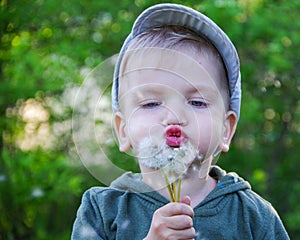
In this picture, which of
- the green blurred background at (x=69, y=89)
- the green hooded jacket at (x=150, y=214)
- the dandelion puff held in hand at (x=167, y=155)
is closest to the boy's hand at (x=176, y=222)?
the dandelion puff held in hand at (x=167, y=155)

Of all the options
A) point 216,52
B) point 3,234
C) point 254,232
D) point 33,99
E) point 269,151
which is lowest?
point 269,151

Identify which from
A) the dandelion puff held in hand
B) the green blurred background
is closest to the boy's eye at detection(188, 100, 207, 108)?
the dandelion puff held in hand

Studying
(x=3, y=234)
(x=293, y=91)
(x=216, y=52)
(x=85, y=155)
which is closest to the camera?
(x=216, y=52)

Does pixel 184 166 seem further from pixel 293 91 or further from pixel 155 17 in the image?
pixel 293 91

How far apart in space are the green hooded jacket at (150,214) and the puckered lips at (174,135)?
10.5 inches

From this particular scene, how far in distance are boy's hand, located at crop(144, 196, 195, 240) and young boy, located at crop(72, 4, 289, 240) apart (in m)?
0.06

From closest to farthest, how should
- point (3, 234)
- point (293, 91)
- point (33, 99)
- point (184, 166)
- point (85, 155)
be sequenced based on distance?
point (184, 166)
point (85, 155)
point (3, 234)
point (33, 99)
point (293, 91)

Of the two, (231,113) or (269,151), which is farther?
(269,151)

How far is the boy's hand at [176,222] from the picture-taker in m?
1.76

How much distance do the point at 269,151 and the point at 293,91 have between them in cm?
59

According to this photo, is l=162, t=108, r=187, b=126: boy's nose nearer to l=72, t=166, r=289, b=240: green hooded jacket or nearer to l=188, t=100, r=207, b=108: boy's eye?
l=188, t=100, r=207, b=108: boy's eye

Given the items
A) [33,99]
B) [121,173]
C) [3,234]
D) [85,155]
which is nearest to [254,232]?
[121,173]

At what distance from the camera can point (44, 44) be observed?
497cm

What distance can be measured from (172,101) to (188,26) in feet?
0.91
